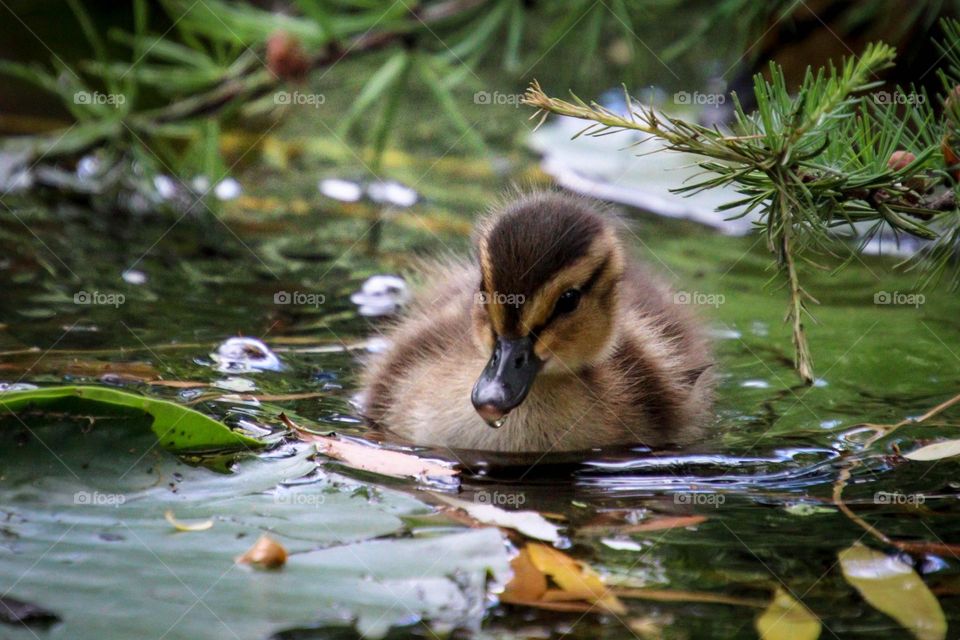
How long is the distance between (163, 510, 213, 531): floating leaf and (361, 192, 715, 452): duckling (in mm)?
754

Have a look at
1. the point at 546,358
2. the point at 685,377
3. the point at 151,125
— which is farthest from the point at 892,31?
the point at 151,125

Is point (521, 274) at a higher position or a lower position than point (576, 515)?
higher

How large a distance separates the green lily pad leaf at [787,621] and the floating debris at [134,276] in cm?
250

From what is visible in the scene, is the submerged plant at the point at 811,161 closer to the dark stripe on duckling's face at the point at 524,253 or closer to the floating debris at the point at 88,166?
the dark stripe on duckling's face at the point at 524,253

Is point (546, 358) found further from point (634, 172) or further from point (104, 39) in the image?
point (104, 39)

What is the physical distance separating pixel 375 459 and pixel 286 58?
230 cm

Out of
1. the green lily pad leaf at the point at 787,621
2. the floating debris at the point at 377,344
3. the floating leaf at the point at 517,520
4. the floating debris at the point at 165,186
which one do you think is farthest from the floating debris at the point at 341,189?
the green lily pad leaf at the point at 787,621

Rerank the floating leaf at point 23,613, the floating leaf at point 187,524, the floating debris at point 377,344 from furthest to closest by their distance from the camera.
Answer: the floating debris at point 377,344 < the floating leaf at point 187,524 < the floating leaf at point 23,613

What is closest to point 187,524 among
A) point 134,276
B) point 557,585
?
point 557,585

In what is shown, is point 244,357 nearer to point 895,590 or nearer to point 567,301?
point 567,301

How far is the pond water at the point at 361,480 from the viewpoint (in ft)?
6.34

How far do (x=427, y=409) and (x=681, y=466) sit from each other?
0.67 meters

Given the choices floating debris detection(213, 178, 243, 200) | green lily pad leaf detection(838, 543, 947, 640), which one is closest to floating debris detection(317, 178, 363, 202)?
floating debris detection(213, 178, 243, 200)

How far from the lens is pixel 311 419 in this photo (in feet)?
9.62
